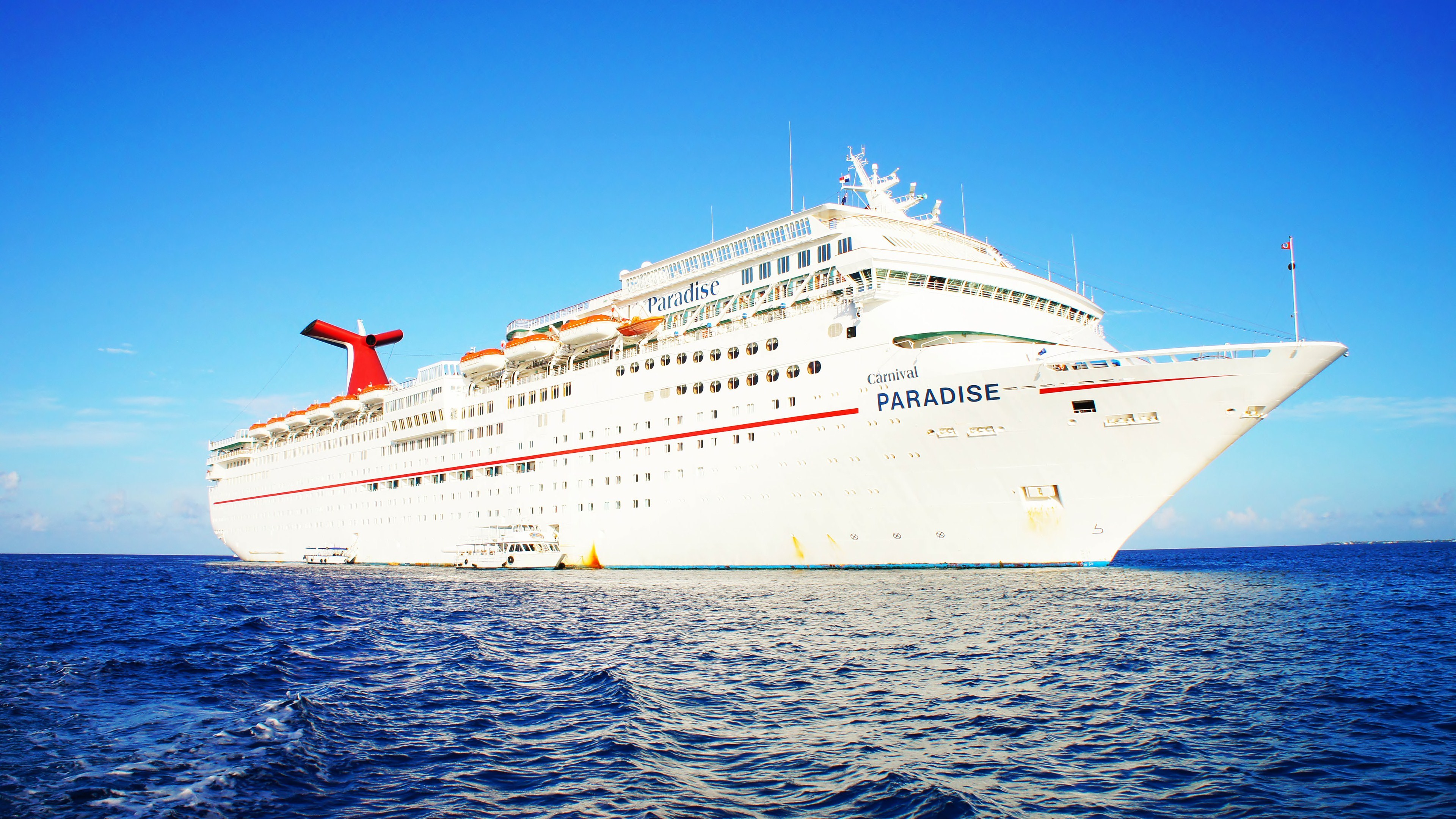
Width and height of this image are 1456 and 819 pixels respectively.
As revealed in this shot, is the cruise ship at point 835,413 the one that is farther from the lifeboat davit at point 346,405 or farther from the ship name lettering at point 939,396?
the lifeboat davit at point 346,405

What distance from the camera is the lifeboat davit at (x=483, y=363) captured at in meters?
44.7

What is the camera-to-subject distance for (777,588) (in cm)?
2498

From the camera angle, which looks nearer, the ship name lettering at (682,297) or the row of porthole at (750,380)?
the row of porthole at (750,380)

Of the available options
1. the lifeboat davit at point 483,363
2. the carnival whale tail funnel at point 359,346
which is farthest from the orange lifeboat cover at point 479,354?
the carnival whale tail funnel at point 359,346

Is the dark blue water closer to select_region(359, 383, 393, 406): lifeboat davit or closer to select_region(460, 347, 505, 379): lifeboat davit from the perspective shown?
select_region(460, 347, 505, 379): lifeboat davit

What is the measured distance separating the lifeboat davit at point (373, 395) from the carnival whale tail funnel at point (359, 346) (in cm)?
786

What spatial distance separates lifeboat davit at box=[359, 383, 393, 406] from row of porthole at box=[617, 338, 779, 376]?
24.6 metres

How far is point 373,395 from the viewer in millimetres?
56125

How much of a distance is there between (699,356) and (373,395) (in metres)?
31.5

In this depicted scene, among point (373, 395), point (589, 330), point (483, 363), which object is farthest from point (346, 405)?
point (589, 330)

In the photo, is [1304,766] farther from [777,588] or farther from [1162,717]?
[777,588]

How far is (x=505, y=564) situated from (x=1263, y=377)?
32.6 m

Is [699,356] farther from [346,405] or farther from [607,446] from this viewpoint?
[346,405]

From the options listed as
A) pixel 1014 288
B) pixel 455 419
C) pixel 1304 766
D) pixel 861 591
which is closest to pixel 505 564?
pixel 455 419
